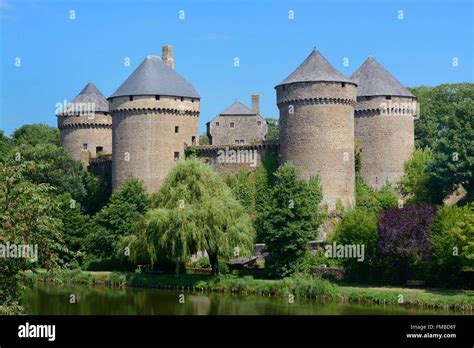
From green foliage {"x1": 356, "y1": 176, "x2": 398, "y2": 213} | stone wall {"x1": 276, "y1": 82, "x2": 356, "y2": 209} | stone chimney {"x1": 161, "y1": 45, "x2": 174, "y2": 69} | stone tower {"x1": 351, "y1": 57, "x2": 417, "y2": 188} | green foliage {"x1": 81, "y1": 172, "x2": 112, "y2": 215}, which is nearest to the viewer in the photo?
stone wall {"x1": 276, "y1": 82, "x2": 356, "y2": 209}

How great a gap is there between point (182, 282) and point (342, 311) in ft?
33.3

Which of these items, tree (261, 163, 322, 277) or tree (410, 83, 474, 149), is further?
tree (410, 83, 474, 149)

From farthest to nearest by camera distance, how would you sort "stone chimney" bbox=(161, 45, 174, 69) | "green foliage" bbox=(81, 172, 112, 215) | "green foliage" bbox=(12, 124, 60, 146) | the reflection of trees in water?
"green foliage" bbox=(12, 124, 60, 146) < "stone chimney" bbox=(161, 45, 174, 69) < "green foliage" bbox=(81, 172, 112, 215) < the reflection of trees in water

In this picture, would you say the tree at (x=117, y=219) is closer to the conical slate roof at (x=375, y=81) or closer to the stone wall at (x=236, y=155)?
the stone wall at (x=236, y=155)

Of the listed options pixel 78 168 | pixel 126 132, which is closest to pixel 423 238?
pixel 126 132

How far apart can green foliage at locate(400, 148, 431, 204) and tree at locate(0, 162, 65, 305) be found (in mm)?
26141

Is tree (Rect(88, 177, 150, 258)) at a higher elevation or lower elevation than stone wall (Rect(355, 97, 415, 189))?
lower

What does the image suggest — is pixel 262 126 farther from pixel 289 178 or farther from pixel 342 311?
pixel 342 311

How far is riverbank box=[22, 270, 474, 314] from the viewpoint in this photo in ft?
103

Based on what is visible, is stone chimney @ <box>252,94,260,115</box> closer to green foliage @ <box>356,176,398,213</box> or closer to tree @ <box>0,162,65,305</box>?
green foliage @ <box>356,176,398,213</box>

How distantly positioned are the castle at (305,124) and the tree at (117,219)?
11.1ft

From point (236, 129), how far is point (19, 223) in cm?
3650

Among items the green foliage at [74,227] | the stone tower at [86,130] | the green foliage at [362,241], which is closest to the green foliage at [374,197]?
the green foliage at [362,241]

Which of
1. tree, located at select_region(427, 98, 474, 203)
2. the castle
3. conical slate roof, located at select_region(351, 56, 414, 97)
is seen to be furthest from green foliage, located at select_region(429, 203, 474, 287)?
conical slate roof, located at select_region(351, 56, 414, 97)
